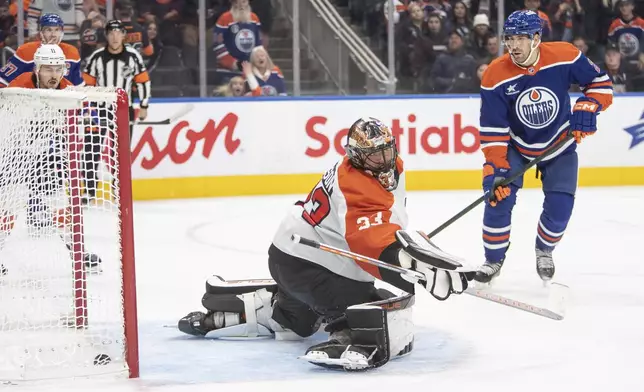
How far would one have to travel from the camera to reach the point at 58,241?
4.23 m

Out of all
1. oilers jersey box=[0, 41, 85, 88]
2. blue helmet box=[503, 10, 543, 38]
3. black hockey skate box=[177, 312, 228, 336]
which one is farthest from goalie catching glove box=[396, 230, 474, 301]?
oilers jersey box=[0, 41, 85, 88]

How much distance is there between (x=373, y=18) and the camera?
8.72 m

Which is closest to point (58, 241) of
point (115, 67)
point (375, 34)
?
point (115, 67)

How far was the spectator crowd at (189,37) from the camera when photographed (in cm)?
805

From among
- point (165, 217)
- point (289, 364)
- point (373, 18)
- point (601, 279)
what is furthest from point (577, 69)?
point (373, 18)

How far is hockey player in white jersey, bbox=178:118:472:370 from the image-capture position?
3551 millimetres

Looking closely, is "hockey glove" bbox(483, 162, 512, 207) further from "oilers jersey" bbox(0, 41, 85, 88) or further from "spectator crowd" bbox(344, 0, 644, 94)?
"spectator crowd" bbox(344, 0, 644, 94)

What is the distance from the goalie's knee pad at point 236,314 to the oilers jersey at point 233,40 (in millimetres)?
4466

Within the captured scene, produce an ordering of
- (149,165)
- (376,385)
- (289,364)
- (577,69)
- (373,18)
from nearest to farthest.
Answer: (376,385) < (289,364) < (577,69) < (149,165) < (373,18)

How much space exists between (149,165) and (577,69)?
400 cm

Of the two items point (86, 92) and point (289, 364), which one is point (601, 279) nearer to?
point (289, 364)

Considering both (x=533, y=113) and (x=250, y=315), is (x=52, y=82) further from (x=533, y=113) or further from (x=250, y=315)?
(x=533, y=113)

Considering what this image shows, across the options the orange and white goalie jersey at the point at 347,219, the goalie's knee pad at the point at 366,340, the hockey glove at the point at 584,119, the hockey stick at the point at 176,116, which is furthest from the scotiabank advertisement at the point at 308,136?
the goalie's knee pad at the point at 366,340

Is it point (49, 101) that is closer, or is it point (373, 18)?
point (49, 101)
